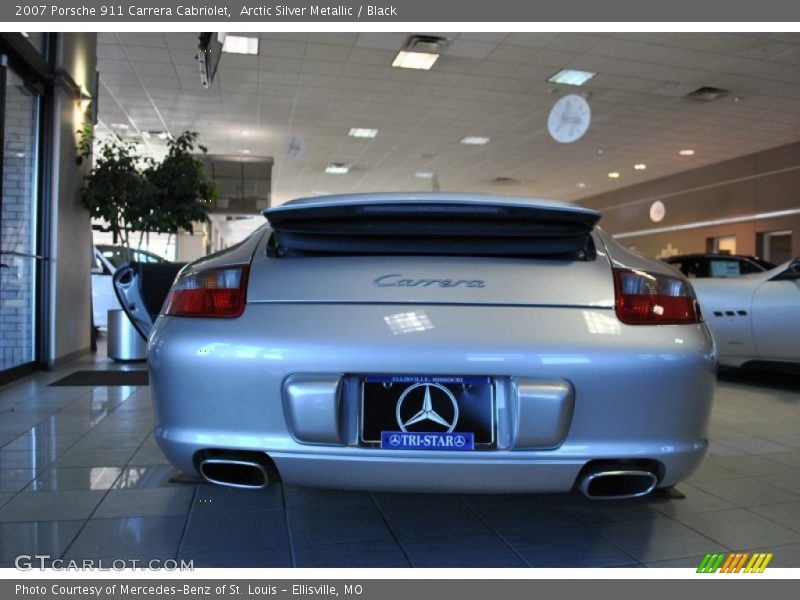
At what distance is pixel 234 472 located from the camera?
1.63 m

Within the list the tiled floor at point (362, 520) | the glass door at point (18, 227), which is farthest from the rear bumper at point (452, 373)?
the glass door at point (18, 227)

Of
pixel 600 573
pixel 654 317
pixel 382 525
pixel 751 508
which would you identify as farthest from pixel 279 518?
pixel 751 508

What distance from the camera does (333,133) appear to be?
44.6ft

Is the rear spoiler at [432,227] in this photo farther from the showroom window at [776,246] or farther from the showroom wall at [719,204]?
the showroom window at [776,246]

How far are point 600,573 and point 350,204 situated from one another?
1241 mm

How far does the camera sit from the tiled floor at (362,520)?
5.98 feet

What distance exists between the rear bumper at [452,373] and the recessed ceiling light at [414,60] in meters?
8.03

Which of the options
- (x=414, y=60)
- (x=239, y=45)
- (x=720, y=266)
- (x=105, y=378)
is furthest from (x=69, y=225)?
(x=720, y=266)

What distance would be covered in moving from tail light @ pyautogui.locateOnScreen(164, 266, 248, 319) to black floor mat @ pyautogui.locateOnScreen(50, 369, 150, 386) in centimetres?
378

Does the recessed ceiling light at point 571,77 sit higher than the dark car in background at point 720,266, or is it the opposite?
the recessed ceiling light at point 571,77

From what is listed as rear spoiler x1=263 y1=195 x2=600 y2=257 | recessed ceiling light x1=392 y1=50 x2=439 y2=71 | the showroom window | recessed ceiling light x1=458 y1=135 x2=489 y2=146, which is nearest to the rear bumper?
rear spoiler x1=263 y1=195 x2=600 y2=257

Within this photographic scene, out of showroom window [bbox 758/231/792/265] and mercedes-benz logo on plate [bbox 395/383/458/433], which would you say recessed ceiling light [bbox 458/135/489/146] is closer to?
showroom window [bbox 758/231/792/265]

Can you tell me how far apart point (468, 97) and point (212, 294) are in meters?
9.96

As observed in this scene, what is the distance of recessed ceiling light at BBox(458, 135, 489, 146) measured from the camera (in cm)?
1370
